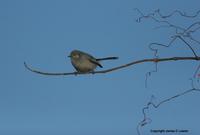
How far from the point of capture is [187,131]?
0.81 metres

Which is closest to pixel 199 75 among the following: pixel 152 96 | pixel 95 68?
pixel 152 96

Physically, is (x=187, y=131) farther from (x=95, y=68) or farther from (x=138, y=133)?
(x=95, y=68)

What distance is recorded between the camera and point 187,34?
587 mm

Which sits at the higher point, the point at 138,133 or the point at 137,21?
the point at 137,21

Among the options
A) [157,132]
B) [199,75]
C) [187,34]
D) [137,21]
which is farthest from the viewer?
[137,21]

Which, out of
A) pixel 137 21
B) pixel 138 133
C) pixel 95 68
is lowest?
pixel 138 133

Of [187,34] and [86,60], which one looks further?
[86,60]

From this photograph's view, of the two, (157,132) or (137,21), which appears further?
(137,21)

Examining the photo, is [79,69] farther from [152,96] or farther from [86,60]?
[152,96]

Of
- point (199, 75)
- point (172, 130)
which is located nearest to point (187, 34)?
point (199, 75)

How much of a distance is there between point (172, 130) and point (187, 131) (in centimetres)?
3

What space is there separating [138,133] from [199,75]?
191 millimetres

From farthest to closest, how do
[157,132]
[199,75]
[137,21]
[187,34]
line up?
[137,21], [157,132], [199,75], [187,34]

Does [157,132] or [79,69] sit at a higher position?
[79,69]
